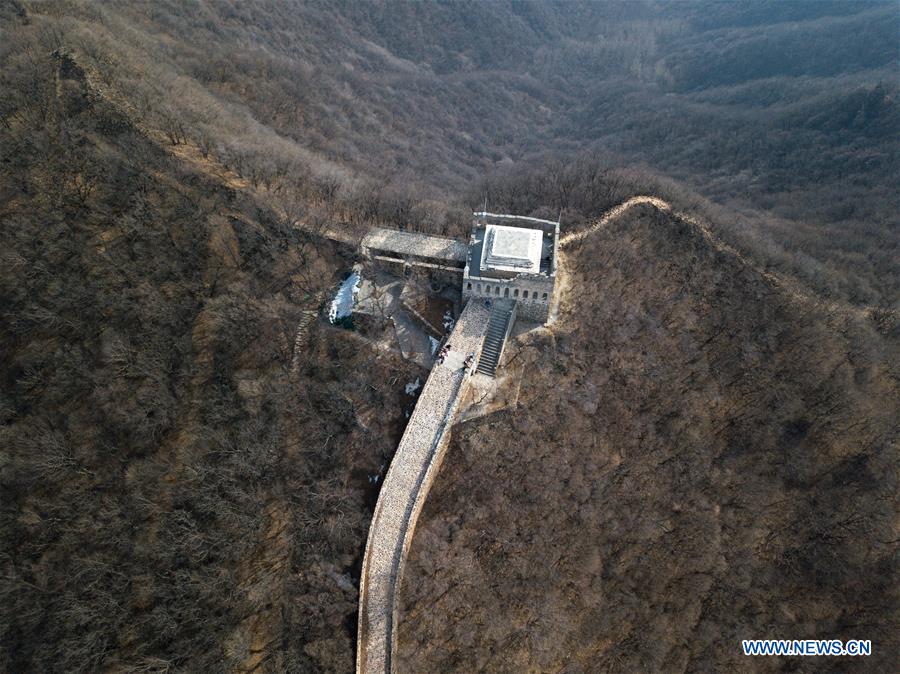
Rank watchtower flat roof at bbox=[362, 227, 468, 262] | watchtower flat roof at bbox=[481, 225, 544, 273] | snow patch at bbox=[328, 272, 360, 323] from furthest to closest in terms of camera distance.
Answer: watchtower flat roof at bbox=[362, 227, 468, 262] < snow patch at bbox=[328, 272, 360, 323] < watchtower flat roof at bbox=[481, 225, 544, 273]

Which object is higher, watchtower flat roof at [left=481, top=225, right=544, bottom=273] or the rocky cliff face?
watchtower flat roof at [left=481, top=225, right=544, bottom=273]

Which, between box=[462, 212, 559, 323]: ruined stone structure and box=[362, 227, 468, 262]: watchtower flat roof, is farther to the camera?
box=[362, 227, 468, 262]: watchtower flat roof

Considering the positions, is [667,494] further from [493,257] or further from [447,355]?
A: [493,257]

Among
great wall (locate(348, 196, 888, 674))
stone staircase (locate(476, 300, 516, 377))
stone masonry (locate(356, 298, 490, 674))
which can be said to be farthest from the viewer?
stone staircase (locate(476, 300, 516, 377))

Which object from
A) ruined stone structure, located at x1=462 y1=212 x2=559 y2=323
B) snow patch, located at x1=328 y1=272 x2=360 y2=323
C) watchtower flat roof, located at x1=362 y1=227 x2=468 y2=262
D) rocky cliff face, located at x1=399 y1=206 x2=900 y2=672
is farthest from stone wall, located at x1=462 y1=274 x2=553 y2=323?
snow patch, located at x1=328 y1=272 x2=360 y2=323

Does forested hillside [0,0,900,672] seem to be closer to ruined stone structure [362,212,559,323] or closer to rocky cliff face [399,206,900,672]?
rocky cliff face [399,206,900,672]

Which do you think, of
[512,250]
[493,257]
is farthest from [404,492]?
[512,250]

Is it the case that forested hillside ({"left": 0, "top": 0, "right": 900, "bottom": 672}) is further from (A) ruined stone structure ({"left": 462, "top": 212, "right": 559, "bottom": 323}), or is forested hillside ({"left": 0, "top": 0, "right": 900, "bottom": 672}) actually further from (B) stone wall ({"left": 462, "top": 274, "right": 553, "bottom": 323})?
(A) ruined stone structure ({"left": 462, "top": 212, "right": 559, "bottom": 323})

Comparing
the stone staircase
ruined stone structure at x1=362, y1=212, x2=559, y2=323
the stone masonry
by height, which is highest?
ruined stone structure at x1=362, y1=212, x2=559, y2=323
